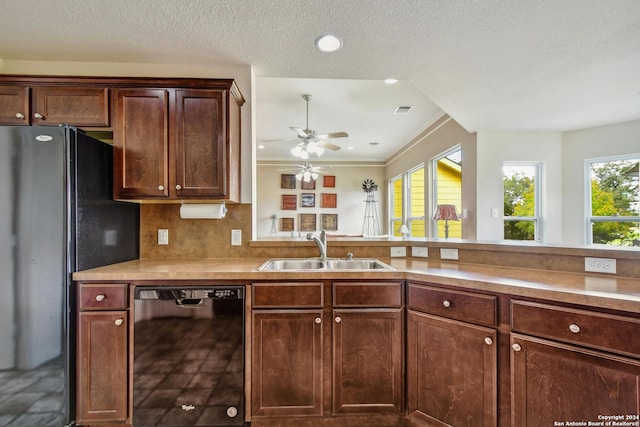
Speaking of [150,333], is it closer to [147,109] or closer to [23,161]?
[23,161]

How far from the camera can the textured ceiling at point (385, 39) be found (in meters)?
1.47

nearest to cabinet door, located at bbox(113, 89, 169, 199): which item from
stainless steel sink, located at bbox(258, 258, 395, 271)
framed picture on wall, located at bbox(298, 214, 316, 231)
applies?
stainless steel sink, located at bbox(258, 258, 395, 271)

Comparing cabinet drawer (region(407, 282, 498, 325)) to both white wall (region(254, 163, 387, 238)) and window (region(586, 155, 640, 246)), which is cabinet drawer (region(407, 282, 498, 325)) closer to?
window (region(586, 155, 640, 246))

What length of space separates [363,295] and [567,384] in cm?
93

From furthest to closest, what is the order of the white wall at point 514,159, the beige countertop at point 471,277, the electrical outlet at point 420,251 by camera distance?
the white wall at point 514,159 < the electrical outlet at point 420,251 < the beige countertop at point 471,277

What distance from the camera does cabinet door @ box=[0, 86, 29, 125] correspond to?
174cm

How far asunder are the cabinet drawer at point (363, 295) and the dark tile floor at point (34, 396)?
1.55m

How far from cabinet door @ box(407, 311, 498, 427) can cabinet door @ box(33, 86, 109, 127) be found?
2.38m

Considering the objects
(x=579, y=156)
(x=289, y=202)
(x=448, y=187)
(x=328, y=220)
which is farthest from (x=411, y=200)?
(x=289, y=202)

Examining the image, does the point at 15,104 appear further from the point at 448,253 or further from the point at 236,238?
the point at 448,253

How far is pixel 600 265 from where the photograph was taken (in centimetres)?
149

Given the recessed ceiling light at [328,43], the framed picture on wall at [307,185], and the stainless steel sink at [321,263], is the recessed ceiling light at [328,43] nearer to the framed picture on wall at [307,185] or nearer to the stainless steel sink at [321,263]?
the stainless steel sink at [321,263]

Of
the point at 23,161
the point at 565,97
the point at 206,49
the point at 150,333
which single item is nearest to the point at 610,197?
the point at 565,97

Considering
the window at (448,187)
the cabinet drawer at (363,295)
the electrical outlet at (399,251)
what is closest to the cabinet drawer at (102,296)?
the cabinet drawer at (363,295)
